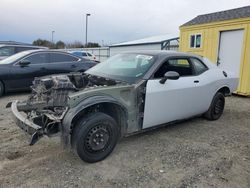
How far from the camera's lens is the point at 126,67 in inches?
173

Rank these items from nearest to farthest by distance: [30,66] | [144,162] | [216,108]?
1. [144,162]
2. [216,108]
3. [30,66]

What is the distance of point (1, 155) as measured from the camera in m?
3.57

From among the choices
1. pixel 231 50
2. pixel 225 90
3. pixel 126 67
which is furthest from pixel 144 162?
pixel 231 50

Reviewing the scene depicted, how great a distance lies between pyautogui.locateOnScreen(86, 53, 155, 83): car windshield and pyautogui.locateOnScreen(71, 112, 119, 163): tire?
2.86 ft

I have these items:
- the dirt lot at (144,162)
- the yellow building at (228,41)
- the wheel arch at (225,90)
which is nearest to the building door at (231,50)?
the yellow building at (228,41)

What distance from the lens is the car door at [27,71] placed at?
7363mm

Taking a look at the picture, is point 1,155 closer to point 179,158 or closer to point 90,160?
point 90,160

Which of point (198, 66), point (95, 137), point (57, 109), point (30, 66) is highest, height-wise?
Result: point (198, 66)

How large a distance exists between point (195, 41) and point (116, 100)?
7.53 m

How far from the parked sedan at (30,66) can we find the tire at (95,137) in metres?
5.01

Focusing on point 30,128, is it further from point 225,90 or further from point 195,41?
point 195,41

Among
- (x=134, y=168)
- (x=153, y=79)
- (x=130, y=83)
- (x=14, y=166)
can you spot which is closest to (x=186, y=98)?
(x=153, y=79)

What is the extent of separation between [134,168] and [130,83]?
1301 millimetres

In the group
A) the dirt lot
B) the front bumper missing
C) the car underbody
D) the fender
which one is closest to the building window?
the dirt lot
